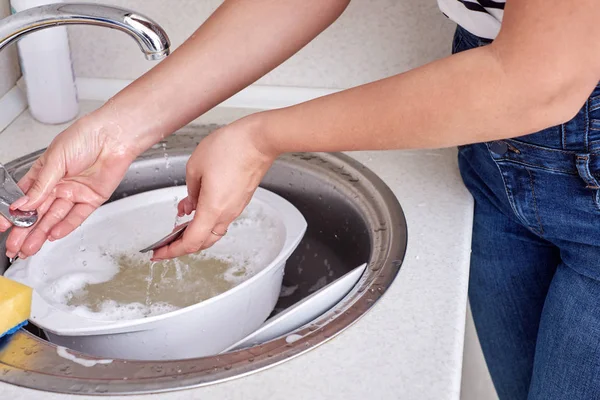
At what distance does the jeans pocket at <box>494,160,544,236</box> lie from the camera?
3.13 feet

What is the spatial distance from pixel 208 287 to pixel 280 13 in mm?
410

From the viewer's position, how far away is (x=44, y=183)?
3.12 feet

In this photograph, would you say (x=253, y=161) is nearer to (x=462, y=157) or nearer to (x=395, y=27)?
(x=462, y=157)

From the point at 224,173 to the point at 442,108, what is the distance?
0.30 meters

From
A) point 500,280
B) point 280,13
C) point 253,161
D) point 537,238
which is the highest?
point 280,13

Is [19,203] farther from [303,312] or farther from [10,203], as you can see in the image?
[303,312]

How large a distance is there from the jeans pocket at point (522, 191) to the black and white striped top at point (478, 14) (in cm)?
18

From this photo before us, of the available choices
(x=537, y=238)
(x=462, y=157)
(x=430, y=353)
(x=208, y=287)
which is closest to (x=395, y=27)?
(x=462, y=157)

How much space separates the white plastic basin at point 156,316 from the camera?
0.90m

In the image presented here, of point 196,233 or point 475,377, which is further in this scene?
point 475,377

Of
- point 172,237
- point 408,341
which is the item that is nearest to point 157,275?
point 172,237

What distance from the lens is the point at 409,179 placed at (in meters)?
1.17

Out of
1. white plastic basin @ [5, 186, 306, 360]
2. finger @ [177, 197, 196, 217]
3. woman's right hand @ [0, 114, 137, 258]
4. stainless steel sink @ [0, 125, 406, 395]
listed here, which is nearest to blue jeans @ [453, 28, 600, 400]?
stainless steel sink @ [0, 125, 406, 395]

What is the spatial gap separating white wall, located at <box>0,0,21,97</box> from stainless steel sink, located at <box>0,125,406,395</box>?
228 mm
